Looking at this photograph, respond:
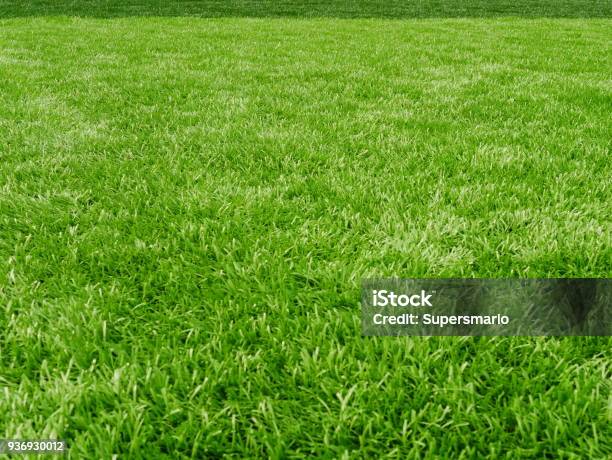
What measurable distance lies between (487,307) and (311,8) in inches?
899

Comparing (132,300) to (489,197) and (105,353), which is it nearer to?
(105,353)

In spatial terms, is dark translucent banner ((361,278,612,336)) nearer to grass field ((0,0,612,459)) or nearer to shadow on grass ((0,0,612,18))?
grass field ((0,0,612,459))

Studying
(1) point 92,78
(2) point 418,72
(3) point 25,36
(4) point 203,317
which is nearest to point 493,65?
(2) point 418,72

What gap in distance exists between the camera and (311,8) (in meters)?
22.7

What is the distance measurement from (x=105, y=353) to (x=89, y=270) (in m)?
0.87

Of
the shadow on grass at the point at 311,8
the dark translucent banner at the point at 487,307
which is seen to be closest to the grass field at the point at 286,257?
the dark translucent banner at the point at 487,307

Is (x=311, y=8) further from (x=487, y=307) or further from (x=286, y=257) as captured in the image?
(x=487, y=307)

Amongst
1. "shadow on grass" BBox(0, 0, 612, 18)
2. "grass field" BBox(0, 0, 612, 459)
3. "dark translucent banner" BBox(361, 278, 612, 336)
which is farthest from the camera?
"shadow on grass" BBox(0, 0, 612, 18)

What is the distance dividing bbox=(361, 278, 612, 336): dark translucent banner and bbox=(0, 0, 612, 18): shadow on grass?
61.4ft

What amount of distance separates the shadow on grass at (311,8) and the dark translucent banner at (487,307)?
61.4 feet

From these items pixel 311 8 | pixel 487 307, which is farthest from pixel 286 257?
pixel 311 8

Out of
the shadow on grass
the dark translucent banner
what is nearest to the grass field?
the dark translucent banner

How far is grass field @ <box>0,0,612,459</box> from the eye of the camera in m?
2.01

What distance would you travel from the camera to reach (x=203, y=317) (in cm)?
265
